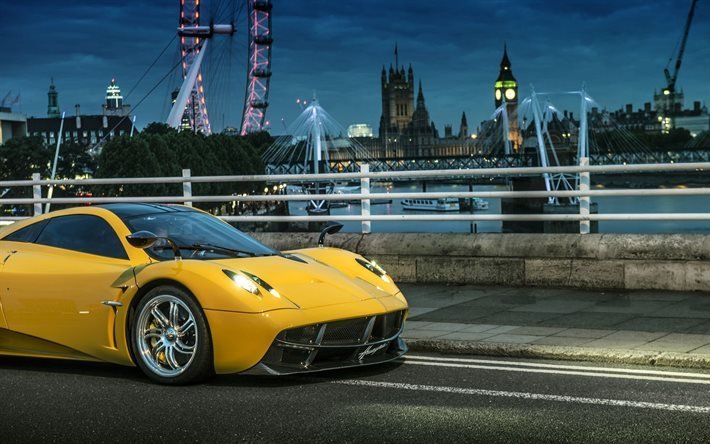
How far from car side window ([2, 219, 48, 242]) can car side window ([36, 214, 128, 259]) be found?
0.20ft

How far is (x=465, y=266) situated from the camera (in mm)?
11422

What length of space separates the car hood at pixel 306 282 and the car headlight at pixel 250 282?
0.13ft

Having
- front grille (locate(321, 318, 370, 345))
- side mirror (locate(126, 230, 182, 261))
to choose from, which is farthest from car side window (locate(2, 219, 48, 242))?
front grille (locate(321, 318, 370, 345))

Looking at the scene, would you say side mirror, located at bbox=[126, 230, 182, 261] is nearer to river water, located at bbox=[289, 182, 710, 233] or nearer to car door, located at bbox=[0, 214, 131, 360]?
car door, located at bbox=[0, 214, 131, 360]

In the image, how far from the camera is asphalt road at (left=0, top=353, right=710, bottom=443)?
5289 mm

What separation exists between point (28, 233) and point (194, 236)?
1393mm

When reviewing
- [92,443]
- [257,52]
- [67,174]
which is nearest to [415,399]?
[92,443]

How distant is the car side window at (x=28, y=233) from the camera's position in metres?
7.72

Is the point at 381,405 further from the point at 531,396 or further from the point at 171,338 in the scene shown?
the point at 171,338

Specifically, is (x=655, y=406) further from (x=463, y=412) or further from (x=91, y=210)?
(x=91, y=210)

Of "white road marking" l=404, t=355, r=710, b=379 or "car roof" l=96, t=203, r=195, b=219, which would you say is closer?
"white road marking" l=404, t=355, r=710, b=379

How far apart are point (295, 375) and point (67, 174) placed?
14934cm

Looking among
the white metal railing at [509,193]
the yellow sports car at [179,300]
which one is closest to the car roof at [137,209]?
the yellow sports car at [179,300]

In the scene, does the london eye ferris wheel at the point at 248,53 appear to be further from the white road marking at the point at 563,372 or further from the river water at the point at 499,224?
the white road marking at the point at 563,372
